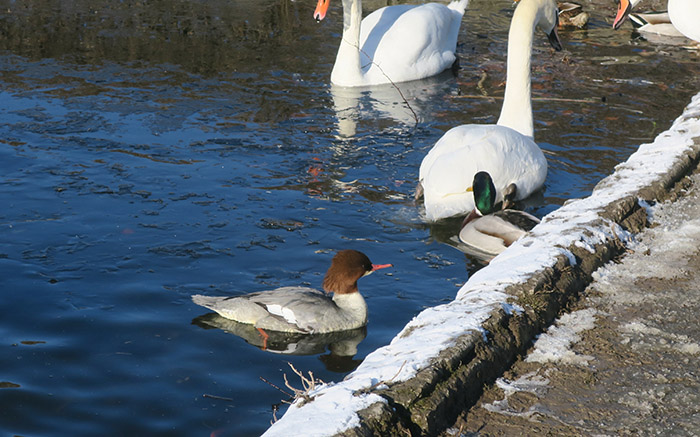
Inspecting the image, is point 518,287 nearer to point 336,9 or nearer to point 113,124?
point 113,124

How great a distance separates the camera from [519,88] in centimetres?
870

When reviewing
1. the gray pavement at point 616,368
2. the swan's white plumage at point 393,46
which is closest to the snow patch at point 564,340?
the gray pavement at point 616,368

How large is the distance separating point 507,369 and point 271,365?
1842 mm

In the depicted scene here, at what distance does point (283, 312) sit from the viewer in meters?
5.41

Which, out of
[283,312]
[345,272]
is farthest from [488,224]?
[283,312]

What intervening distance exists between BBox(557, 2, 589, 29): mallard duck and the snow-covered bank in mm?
8862

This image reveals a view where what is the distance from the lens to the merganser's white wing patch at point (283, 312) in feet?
17.7

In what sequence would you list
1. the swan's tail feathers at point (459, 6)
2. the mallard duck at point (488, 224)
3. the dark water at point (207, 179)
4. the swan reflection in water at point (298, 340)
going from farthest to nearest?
the swan's tail feathers at point (459, 6) < the mallard duck at point (488, 224) < the swan reflection in water at point (298, 340) < the dark water at point (207, 179)

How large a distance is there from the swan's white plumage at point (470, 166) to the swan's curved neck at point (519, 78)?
1.01 meters

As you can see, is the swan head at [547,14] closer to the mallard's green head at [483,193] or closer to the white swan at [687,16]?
the white swan at [687,16]

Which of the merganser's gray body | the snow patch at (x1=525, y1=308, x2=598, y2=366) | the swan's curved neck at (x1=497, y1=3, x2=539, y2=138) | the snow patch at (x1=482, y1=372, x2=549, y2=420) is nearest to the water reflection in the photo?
the swan's curved neck at (x1=497, y1=3, x2=539, y2=138)

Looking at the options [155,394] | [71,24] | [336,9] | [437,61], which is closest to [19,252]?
[155,394]

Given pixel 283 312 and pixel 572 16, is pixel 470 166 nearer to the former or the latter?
pixel 283 312

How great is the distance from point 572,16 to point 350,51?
487 centimetres
